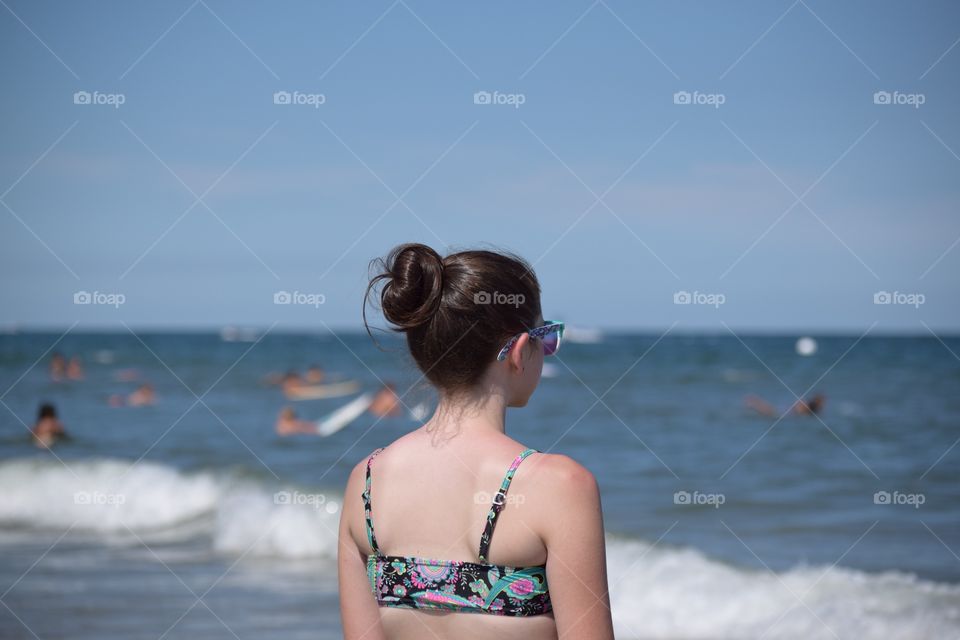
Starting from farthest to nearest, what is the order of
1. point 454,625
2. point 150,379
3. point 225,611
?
1. point 150,379
2. point 225,611
3. point 454,625

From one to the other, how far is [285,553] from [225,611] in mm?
1786

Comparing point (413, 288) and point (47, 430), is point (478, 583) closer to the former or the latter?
point (413, 288)

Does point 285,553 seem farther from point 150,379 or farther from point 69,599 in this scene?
A: point 150,379

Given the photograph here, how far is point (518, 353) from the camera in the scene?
69.1 inches

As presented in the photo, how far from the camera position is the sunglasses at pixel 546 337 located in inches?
68.8

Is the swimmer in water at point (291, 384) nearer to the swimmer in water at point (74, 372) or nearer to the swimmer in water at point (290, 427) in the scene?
the swimmer in water at point (290, 427)

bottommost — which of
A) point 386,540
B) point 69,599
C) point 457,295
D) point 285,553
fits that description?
point 386,540

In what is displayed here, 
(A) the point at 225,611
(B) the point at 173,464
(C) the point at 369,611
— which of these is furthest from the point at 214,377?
(C) the point at 369,611

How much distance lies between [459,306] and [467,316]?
0.02m

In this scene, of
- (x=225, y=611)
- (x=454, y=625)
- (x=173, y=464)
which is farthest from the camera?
(x=173, y=464)

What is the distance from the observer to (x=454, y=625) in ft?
5.80

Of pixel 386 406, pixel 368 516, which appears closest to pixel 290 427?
pixel 386 406
